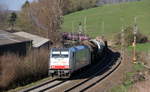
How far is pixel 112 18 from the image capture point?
108625mm

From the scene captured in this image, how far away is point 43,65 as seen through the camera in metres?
35.1

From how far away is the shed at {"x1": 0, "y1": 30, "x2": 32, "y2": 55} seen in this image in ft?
122

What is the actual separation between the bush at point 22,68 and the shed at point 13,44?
12.9 ft

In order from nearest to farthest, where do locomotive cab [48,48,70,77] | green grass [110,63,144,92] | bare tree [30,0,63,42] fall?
green grass [110,63,144,92], locomotive cab [48,48,70,77], bare tree [30,0,63,42]

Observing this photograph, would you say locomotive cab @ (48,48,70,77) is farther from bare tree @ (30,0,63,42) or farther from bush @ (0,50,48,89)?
bare tree @ (30,0,63,42)

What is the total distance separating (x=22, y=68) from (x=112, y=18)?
79302 millimetres

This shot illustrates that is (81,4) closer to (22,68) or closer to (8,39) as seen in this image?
(8,39)

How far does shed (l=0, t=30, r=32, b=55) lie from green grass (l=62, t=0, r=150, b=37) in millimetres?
47828

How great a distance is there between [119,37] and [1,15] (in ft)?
150

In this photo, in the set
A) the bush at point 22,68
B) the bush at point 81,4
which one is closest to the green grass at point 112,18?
the bush at point 81,4

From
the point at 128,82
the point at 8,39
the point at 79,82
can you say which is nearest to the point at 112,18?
the point at 8,39

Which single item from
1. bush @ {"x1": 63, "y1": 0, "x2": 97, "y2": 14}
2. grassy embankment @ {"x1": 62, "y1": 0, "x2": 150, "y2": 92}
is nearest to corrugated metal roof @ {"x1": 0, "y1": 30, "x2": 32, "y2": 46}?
grassy embankment @ {"x1": 62, "y1": 0, "x2": 150, "y2": 92}

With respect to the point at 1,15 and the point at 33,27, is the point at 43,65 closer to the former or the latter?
the point at 33,27

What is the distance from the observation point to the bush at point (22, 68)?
29.2 metres
